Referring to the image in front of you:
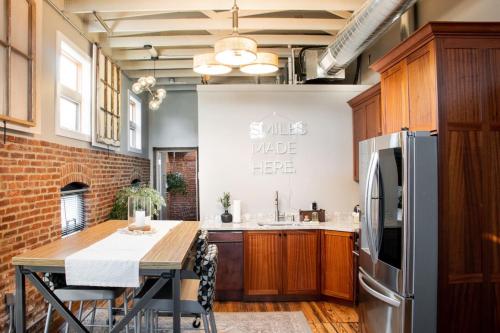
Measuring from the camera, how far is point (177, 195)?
26.6ft

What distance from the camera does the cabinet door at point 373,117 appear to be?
375 centimetres

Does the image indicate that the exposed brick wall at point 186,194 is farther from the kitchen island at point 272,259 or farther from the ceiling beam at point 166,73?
the kitchen island at point 272,259

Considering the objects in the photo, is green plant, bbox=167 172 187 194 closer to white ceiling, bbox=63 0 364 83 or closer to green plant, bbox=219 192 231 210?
white ceiling, bbox=63 0 364 83

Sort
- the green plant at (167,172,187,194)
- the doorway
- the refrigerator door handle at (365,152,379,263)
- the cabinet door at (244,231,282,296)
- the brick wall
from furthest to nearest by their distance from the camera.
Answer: the green plant at (167,172,187,194), the doorway, the cabinet door at (244,231,282,296), the brick wall, the refrigerator door handle at (365,152,379,263)

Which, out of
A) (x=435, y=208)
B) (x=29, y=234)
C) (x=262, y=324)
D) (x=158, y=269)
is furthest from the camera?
(x=262, y=324)

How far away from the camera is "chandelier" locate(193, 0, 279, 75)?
240 cm

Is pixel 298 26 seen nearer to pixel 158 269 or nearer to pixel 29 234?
pixel 158 269

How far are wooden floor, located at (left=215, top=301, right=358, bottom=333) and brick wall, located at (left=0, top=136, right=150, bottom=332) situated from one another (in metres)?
1.97

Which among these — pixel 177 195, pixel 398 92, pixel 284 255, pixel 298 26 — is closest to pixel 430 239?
pixel 398 92

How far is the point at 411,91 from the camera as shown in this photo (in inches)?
102

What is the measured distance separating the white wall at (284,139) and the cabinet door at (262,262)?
624 mm

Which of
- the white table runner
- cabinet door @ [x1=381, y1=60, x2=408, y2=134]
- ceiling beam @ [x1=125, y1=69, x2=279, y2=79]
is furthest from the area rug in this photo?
ceiling beam @ [x1=125, y1=69, x2=279, y2=79]

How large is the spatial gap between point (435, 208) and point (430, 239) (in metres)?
0.21

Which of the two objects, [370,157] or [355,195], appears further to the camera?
[355,195]
